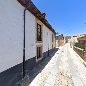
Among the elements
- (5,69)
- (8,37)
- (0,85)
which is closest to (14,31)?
(8,37)

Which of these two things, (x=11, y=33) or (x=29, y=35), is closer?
(x=11, y=33)

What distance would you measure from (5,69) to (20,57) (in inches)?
84.0

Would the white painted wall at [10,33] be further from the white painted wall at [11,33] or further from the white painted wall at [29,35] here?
the white painted wall at [29,35]

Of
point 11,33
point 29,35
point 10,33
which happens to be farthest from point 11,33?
point 29,35

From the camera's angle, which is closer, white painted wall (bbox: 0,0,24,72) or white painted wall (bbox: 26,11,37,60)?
white painted wall (bbox: 0,0,24,72)

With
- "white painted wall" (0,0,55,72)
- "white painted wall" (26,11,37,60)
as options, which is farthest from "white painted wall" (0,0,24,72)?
"white painted wall" (26,11,37,60)

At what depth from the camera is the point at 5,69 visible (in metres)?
5.56

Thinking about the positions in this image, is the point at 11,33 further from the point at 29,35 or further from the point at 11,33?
the point at 29,35

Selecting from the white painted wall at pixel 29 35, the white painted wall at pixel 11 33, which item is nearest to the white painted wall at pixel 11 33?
the white painted wall at pixel 11 33

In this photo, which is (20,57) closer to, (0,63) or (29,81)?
(29,81)

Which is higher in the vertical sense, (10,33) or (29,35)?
(29,35)

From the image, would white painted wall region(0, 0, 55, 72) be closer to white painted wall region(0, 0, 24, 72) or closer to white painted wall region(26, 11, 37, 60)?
white painted wall region(0, 0, 24, 72)

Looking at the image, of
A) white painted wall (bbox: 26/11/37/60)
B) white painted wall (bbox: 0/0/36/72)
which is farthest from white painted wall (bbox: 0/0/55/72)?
white painted wall (bbox: 26/11/37/60)

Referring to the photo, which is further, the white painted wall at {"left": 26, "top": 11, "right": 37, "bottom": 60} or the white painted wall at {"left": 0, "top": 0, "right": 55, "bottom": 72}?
the white painted wall at {"left": 26, "top": 11, "right": 37, "bottom": 60}
